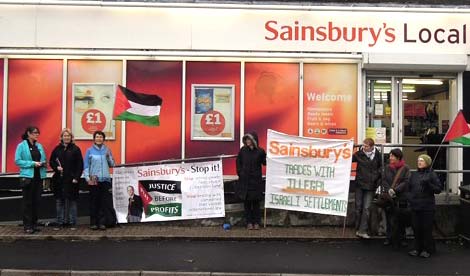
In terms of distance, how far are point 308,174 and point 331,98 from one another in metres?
2.23

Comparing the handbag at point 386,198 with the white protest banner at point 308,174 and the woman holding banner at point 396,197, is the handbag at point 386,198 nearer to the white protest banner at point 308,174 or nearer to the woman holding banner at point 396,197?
the woman holding banner at point 396,197

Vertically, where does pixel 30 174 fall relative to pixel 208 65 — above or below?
below

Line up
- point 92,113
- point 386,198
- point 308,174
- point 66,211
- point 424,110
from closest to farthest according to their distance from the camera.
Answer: point 386,198
point 308,174
point 66,211
point 92,113
point 424,110

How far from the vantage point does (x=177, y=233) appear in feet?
31.4

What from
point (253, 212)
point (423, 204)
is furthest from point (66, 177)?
point (423, 204)

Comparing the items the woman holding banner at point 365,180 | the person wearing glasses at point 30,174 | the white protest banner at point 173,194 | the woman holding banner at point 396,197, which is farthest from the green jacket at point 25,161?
the woman holding banner at point 396,197

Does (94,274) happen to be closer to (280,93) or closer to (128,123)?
(128,123)

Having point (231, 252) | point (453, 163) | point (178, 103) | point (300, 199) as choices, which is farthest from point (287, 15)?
point (231, 252)

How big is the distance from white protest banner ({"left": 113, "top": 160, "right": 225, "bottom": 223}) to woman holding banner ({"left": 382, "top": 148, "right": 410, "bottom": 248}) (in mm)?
2952

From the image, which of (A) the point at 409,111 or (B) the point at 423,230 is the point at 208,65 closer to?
(A) the point at 409,111

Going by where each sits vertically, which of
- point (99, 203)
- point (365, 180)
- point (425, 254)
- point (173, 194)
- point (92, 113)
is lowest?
point (425, 254)

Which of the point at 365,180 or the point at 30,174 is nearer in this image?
the point at 365,180

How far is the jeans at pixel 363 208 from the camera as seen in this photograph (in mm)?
9344

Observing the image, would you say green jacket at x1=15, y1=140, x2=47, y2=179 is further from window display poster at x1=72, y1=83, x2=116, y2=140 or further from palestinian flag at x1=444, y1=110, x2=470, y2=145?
palestinian flag at x1=444, y1=110, x2=470, y2=145
